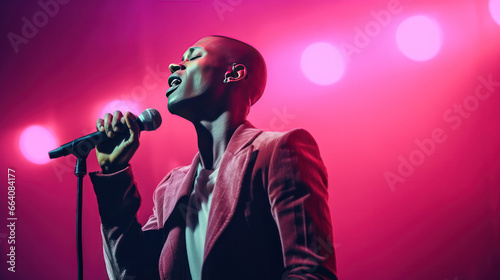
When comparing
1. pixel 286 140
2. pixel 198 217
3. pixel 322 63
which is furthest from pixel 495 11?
pixel 198 217

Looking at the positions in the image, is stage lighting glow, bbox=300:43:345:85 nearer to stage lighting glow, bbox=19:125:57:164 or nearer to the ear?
the ear

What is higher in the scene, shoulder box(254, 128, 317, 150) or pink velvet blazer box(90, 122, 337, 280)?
shoulder box(254, 128, 317, 150)

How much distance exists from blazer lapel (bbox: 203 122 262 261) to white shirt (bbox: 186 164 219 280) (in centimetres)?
10

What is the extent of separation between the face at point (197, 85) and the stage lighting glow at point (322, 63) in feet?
3.23

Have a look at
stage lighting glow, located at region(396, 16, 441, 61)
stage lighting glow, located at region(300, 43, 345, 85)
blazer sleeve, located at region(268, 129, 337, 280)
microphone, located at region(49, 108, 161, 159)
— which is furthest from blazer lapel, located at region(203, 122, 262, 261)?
stage lighting glow, located at region(396, 16, 441, 61)

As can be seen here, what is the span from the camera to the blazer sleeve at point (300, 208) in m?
1.25

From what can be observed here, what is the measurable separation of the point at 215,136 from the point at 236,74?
0.91ft

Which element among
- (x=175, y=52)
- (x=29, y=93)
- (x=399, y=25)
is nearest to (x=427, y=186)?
(x=399, y=25)

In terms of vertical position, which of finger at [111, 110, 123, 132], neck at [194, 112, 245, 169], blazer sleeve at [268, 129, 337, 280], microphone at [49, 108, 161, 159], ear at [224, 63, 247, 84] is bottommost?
blazer sleeve at [268, 129, 337, 280]

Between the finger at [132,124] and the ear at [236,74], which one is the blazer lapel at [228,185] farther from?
the finger at [132,124]

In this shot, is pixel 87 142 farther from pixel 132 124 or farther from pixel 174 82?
pixel 174 82

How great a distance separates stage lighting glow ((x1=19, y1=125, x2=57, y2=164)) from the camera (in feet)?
8.21

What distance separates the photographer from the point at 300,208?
1.31 meters

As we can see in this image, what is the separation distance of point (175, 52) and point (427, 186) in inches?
68.9
